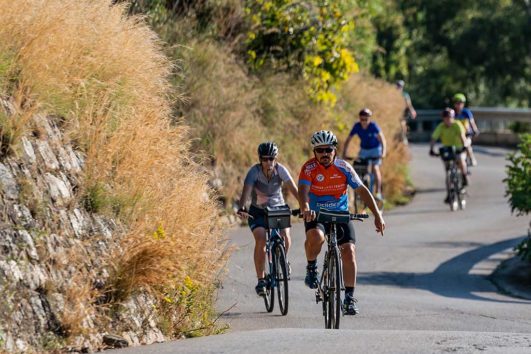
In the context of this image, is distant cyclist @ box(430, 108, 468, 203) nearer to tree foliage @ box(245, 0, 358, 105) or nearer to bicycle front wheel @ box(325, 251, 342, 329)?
tree foliage @ box(245, 0, 358, 105)

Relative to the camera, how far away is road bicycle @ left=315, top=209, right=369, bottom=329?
11.9 m

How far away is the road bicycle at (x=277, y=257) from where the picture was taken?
44.3 ft

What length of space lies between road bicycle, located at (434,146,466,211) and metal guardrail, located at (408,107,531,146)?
1675 cm

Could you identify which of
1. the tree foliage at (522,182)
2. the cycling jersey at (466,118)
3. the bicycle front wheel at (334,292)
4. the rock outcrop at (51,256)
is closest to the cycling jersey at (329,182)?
the bicycle front wheel at (334,292)

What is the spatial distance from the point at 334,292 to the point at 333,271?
0.60ft

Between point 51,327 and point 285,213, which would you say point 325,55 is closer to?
point 285,213

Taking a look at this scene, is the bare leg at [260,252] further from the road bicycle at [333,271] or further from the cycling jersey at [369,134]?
the cycling jersey at [369,134]

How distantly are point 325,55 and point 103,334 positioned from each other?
15.1 m

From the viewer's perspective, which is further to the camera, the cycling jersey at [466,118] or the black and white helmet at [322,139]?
the cycling jersey at [466,118]

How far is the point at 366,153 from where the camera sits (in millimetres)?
23203

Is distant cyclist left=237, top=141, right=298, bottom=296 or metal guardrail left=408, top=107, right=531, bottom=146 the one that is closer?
distant cyclist left=237, top=141, right=298, bottom=296

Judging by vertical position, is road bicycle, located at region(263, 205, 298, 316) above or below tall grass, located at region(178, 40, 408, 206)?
below

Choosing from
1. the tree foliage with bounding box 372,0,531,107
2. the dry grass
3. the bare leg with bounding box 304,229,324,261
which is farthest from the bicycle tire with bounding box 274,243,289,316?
the tree foliage with bounding box 372,0,531,107

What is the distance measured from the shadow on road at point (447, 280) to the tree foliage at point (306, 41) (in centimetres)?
644
